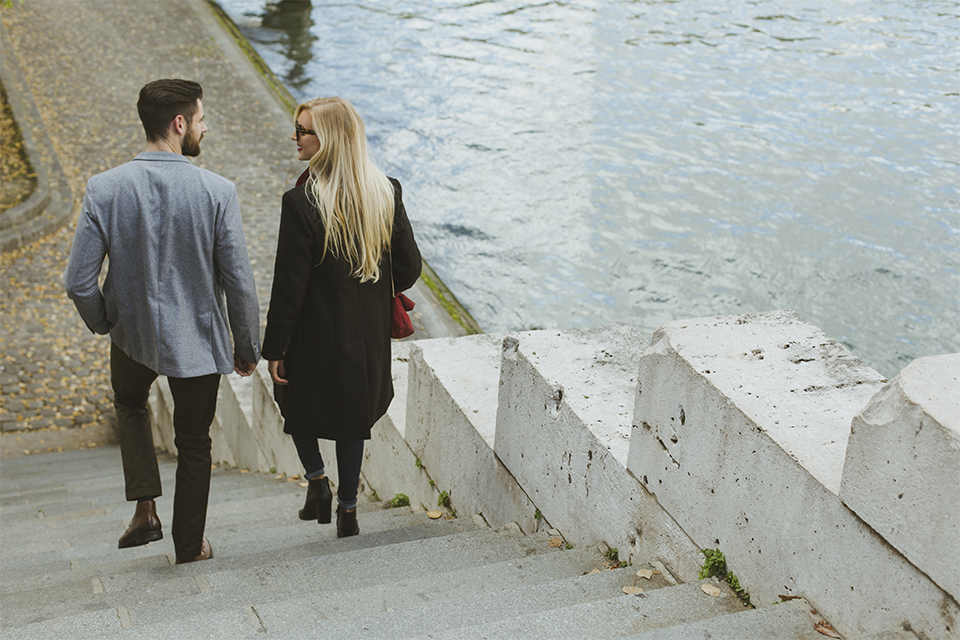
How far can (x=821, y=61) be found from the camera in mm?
15680

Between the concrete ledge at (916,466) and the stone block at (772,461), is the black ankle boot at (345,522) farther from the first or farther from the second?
the concrete ledge at (916,466)

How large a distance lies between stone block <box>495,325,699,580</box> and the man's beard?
126cm

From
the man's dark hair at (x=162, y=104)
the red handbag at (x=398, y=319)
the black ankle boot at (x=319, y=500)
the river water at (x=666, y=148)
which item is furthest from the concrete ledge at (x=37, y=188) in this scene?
the red handbag at (x=398, y=319)

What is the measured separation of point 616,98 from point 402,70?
13.0ft

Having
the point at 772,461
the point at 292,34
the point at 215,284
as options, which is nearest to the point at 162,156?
the point at 215,284

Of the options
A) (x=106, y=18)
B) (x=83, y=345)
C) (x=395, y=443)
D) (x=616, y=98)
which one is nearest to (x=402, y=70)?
(x=616, y=98)

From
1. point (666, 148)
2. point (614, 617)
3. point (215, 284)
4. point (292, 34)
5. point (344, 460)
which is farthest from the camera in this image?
point (292, 34)

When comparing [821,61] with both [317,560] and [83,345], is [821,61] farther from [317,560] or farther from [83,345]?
[317,560]

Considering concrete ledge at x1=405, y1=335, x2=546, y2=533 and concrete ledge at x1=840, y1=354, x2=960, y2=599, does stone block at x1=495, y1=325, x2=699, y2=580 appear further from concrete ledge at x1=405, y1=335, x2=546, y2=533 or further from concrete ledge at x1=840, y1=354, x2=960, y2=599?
concrete ledge at x1=840, y1=354, x2=960, y2=599

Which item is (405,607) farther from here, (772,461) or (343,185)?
(343,185)

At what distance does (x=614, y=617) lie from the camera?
221 centimetres

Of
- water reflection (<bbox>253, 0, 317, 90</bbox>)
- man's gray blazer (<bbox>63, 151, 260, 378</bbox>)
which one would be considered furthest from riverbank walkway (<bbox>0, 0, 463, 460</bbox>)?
man's gray blazer (<bbox>63, 151, 260, 378</bbox>)

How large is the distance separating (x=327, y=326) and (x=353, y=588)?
91 cm

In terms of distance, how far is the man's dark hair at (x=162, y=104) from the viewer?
2896 millimetres
